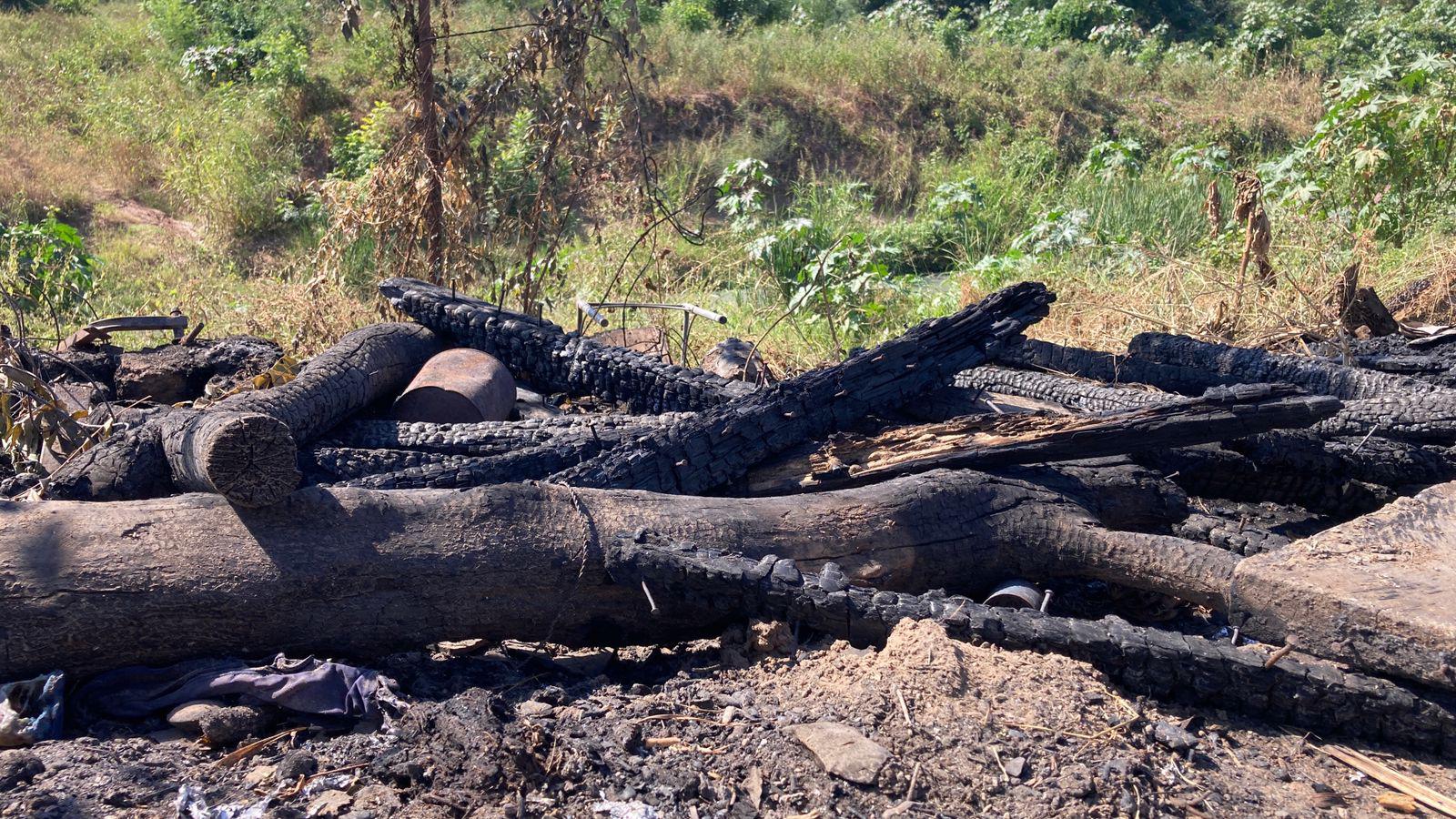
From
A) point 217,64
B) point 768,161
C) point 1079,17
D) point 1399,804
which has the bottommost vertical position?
point 768,161

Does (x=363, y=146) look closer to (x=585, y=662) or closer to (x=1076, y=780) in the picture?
(x=585, y=662)

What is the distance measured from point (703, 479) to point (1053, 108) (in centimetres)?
1244

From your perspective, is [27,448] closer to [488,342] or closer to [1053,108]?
[488,342]

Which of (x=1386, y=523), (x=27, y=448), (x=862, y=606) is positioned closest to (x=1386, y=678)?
(x=1386, y=523)

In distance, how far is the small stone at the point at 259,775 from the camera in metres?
2.06

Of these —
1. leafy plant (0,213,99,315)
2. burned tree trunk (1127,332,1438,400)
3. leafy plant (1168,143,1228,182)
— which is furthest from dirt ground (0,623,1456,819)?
leafy plant (1168,143,1228,182)

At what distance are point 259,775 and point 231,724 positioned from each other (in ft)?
0.57

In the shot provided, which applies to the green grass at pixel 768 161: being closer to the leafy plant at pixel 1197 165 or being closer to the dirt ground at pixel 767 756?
the leafy plant at pixel 1197 165

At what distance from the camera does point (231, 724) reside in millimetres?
2199

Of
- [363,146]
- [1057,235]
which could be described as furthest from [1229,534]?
[363,146]

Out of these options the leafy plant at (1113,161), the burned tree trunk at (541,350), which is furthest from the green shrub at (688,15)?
the burned tree trunk at (541,350)

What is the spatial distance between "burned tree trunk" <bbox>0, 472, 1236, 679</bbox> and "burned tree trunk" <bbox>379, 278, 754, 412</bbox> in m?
1.16

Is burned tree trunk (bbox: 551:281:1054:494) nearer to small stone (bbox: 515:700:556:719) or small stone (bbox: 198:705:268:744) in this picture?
small stone (bbox: 515:700:556:719)

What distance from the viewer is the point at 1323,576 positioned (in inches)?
99.6
